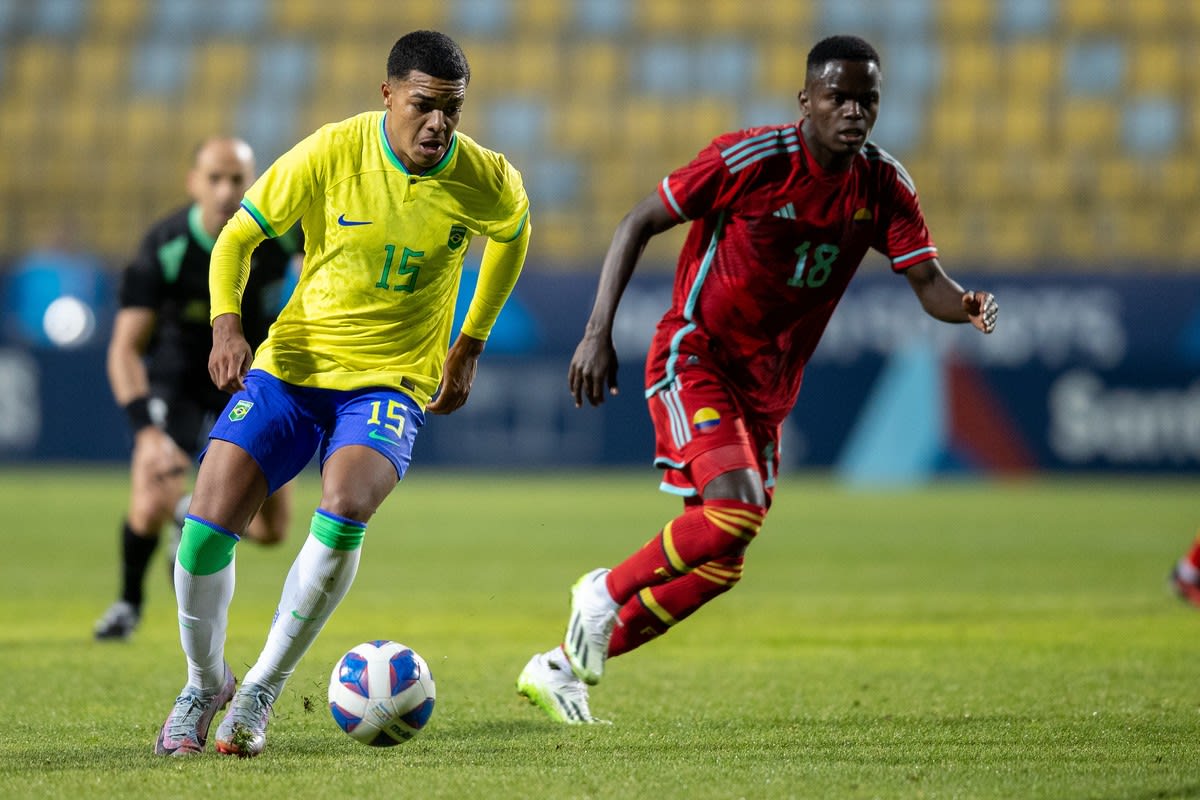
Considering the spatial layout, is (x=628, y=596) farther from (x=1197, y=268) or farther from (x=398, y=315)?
(x=1197, y=268)

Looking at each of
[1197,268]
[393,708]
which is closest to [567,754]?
[393,708]

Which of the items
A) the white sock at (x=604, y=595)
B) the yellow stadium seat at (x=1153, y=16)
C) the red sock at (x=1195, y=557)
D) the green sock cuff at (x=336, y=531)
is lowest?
the red sock at (x=1195, y=557)

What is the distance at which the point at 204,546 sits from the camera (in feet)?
15.4

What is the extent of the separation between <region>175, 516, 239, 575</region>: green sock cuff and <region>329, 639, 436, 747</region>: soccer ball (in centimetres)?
51

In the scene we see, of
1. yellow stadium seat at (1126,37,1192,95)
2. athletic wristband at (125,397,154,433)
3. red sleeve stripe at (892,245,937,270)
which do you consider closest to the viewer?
red sleeve stripe at (892,245,937,270)

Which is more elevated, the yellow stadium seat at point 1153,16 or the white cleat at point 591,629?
the yellow stadium seat at point 1153,16

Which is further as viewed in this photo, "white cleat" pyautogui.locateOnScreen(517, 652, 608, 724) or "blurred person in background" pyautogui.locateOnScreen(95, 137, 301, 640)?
"blurred person in background" pyautogui.locateOnScreen(95, 137, 301, 640)

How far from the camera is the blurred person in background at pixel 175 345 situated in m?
7.25

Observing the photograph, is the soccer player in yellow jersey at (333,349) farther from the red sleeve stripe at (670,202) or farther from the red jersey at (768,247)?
the red jersey at (768,247)

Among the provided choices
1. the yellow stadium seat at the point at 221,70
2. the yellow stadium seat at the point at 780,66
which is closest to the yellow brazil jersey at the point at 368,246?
the yellow stadium seat at the point at 780,66

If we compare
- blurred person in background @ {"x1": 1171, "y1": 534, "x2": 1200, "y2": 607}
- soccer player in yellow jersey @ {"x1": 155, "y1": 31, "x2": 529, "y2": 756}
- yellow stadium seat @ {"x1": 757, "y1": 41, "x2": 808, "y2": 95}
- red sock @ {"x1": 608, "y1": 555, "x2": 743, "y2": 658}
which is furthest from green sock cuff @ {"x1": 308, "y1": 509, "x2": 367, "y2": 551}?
yellow stadium seat @ {"x1": 757, "y1": 41, "x2": 808, "y2": 95}

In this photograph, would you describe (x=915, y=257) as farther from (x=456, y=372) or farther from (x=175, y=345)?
(x=175, y=345)

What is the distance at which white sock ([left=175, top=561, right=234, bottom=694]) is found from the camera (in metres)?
4.74

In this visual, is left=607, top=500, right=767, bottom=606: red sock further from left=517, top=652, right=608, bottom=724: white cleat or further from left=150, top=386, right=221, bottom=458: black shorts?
left=150, top=386, right=221, bottom=458: black shorts
